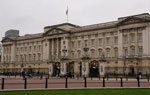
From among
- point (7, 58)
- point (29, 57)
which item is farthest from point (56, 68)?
point (7, 58)

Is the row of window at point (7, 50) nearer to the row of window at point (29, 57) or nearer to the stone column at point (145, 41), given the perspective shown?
the row of window at point (29, 57)

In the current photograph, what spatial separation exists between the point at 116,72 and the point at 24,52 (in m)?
51.1

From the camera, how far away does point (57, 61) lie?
82.1 meters

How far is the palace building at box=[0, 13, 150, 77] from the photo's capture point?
63.1m

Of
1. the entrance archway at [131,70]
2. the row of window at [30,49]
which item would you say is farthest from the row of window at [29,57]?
the entrance archway at [131,70]

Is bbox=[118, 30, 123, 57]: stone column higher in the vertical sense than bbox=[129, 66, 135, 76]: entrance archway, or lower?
higher

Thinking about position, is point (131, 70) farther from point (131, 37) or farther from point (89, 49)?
point (89, 49)

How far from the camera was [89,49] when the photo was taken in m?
77.1

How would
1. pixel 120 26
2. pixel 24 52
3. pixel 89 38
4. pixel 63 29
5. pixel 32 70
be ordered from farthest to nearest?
pixel 24 52 < pixel 32 70 < pixel 63 29 < pixel 89 38 < pixel 120 26

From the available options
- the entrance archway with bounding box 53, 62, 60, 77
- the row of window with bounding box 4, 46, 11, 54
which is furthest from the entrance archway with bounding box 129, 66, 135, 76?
the row of window with bounding box 4, 46, 11, 54

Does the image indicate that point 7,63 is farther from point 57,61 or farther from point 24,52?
point 57,61

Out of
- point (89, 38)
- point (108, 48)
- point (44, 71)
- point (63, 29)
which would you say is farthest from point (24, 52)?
point (108, 48)

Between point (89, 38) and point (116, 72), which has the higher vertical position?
point (89, 38)

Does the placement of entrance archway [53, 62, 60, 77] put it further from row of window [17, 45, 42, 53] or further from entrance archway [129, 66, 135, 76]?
entrance archway [129, 66, 135, 76]
